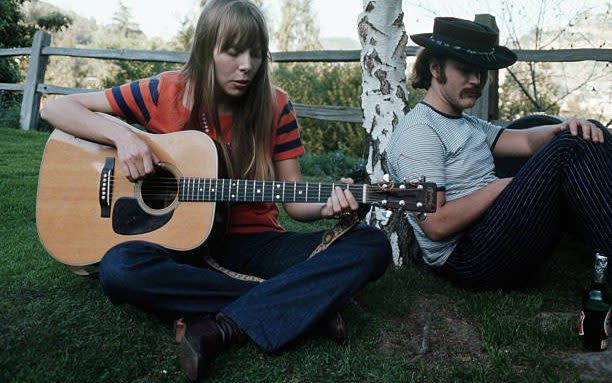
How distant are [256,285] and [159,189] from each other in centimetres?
64

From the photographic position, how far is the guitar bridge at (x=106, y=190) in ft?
8.05

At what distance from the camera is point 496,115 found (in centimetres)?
516

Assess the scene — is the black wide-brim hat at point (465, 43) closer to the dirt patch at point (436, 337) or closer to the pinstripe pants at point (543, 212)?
the pinstripe pants at point (543, 212)

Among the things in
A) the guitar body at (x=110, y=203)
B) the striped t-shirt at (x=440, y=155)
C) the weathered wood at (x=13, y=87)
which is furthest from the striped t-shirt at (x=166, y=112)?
the weathered wood at (x=13, y=87)

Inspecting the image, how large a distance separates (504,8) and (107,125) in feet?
15.4

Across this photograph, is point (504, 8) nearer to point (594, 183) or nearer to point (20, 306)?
point (594, 183)

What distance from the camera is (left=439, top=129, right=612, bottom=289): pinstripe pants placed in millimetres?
2328

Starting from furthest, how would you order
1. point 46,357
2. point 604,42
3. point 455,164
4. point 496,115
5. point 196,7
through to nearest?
1. point 196,7
2. point 604,42
3. point 496,115
4. point 455,164
5. point 46,357

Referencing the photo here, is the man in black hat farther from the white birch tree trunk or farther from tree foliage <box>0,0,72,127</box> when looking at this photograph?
tree foliage <box>0,0,72,127</box>

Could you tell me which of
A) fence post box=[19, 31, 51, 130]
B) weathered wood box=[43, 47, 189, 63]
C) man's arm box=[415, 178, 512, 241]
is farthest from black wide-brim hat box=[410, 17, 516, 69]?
fence post box=[19, 31, 51, 130]

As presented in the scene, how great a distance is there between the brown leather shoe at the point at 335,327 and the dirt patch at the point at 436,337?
Answer: 18cm

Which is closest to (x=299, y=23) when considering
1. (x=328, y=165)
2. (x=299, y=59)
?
(x=328, y=165)

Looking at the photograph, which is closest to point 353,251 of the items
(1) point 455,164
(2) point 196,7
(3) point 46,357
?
(1) point 455,164

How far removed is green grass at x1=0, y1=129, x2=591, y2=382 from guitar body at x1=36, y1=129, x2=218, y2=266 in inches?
12.2
